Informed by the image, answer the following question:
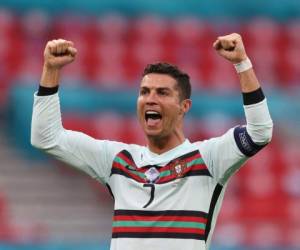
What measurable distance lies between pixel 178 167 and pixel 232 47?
1.88 feet

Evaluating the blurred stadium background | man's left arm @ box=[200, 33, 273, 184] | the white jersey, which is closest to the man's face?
the white jersey

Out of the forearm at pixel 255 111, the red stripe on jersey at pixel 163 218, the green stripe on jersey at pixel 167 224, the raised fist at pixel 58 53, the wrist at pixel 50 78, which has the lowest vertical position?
the green stripe on jersey at pixel 167 224

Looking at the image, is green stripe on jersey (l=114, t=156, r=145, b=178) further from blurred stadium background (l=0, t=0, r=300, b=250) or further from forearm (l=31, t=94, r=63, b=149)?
blurred stadium background (l=0, t=0, r=300, b=250)

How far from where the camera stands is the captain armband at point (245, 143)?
176 inches

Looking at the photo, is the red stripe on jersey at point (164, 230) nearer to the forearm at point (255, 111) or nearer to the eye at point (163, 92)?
the forearm at point (255, 111)

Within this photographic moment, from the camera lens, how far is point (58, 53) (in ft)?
15.3

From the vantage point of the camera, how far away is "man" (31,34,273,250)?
448 cm

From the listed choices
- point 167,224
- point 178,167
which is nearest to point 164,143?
point 178,167

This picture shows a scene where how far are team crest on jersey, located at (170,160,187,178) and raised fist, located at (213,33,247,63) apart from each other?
506mm

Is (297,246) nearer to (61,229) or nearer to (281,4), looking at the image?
(61,229)

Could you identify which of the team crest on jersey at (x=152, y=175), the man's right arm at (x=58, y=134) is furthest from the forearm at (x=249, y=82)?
the man's right arm at (x=58, y=134)

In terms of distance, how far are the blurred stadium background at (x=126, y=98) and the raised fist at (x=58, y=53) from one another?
4.95m

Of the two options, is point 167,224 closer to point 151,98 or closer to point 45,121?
point 151,98

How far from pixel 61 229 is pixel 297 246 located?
7.95ft
